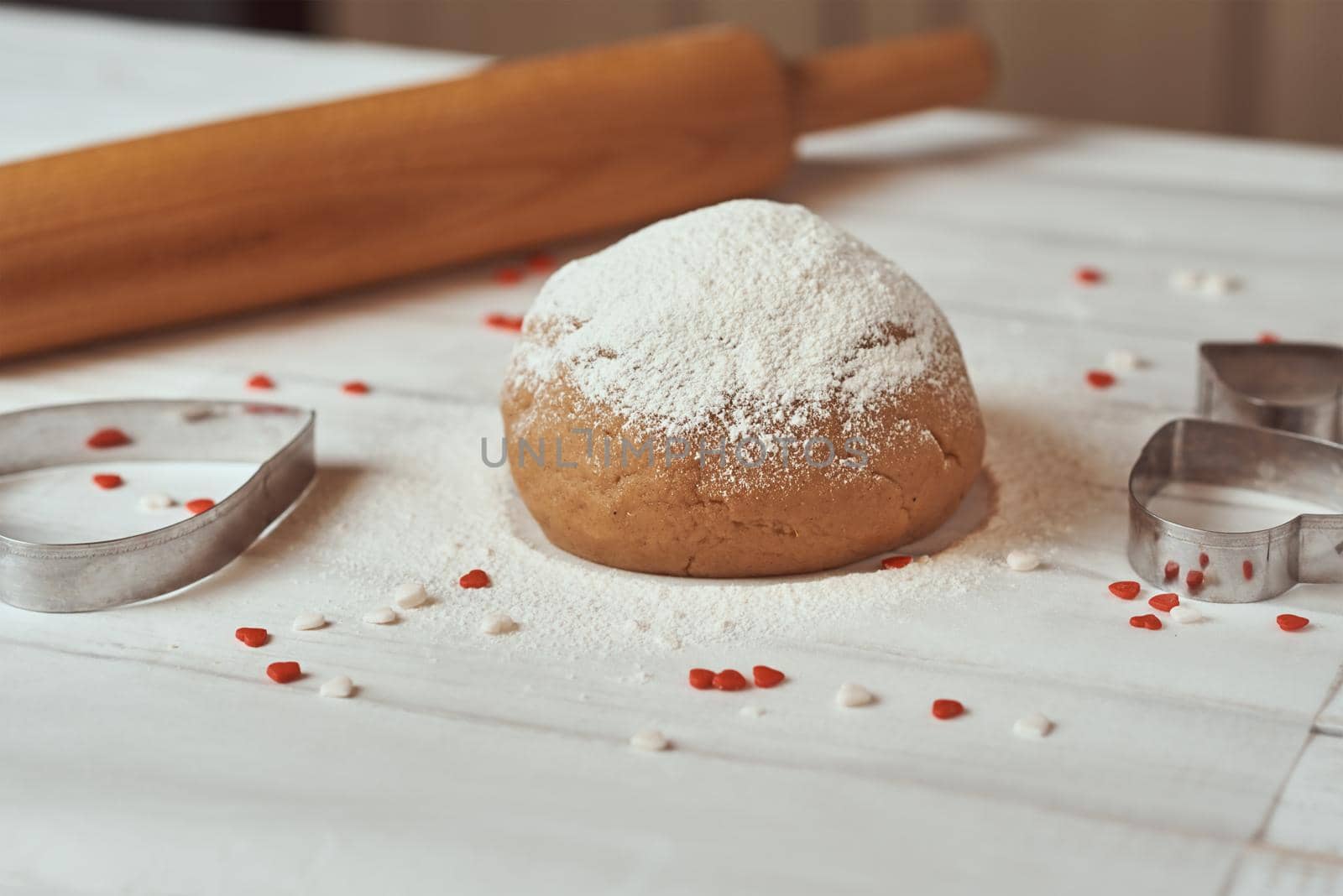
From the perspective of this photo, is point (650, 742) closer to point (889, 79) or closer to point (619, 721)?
point (619, 721)

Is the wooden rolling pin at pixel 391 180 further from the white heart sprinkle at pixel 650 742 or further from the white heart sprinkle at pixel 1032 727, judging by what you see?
the white heart sprinkle at pixel 1032 727

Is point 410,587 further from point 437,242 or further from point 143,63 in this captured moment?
point 143,63

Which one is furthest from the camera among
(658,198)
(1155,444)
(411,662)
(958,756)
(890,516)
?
(658,198)

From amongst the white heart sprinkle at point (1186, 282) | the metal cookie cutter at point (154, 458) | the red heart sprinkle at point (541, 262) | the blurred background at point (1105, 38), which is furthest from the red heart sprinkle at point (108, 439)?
the blurred background at point (1105, 38)

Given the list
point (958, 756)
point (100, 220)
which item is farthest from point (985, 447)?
point (100, 220)

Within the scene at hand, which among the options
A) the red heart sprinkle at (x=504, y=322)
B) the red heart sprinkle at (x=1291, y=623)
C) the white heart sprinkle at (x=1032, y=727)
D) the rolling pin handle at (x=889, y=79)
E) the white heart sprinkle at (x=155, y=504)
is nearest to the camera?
the white heart sprinkle at (x=1032, y=727)

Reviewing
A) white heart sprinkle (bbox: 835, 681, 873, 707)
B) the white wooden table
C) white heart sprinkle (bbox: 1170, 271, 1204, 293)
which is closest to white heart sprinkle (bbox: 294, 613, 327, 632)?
the white wooden table
